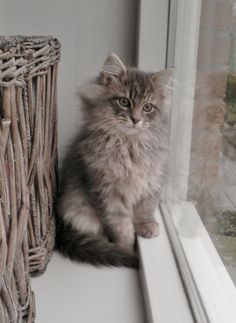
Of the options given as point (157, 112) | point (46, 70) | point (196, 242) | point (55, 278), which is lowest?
point (55, 278)

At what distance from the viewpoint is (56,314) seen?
35.4 inches

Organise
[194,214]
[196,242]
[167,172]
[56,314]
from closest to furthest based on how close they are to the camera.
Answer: [56,314]
[196,242]
[194,214]
[167,172]

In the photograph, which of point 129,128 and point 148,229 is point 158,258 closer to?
point 148,229

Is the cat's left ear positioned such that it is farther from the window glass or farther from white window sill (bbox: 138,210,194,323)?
white window sill (bbox: 138,210,194,323)

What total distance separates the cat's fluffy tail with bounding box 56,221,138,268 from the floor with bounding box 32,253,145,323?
0.02 m

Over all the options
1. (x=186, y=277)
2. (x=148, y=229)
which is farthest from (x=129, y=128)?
(x=186, y=277)

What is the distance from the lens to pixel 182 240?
111cm

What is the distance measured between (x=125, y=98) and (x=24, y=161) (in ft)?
1.57

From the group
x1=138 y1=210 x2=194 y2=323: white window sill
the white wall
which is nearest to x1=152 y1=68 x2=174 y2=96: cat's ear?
the white wall

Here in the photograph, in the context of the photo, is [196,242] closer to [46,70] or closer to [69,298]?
[69,298]

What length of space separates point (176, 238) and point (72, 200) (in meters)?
0.32

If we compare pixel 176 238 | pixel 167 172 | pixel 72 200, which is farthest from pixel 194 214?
pixel 72 200

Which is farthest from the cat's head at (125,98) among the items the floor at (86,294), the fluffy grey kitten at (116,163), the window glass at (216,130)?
the floor at (86,294)

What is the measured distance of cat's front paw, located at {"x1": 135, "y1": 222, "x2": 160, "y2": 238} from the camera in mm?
1185
